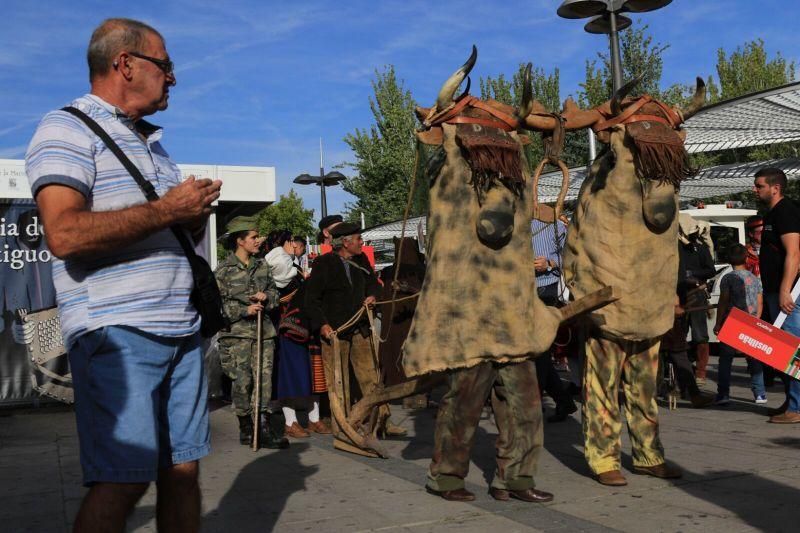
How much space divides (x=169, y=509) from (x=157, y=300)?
2.36 ft

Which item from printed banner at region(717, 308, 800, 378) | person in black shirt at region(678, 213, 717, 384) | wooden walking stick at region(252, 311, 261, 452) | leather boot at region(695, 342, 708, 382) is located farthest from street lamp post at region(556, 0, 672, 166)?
printed banner at region(717, 308, 800, 378)

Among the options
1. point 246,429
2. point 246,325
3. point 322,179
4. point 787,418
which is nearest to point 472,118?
point 246,325

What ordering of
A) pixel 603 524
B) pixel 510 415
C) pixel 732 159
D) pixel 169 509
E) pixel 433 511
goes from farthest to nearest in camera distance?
pixel 732 159
pixel 510 415
pixel 433 511
pixel 603 524
pixel 169 509

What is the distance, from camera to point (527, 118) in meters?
5.32

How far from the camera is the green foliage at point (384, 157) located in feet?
118

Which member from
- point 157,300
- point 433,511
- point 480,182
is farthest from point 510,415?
point 157,300

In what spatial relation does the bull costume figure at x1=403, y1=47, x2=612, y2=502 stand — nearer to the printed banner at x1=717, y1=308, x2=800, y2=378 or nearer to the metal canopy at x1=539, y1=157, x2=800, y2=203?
the printed banner at x1=717, y1=308, x2=800, y2=378

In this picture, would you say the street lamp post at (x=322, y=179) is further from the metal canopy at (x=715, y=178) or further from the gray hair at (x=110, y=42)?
the gray hair at (x=110, y=42)

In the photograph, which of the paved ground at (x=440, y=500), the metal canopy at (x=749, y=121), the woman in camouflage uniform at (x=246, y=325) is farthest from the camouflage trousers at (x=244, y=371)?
the metal canopy at (x=749, y=121)

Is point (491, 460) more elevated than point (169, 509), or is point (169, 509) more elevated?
point (169, 509)

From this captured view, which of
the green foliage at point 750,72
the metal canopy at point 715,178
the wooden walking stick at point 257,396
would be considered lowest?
the wooden walking stick at point 257,396

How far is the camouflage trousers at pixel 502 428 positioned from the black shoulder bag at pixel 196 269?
2.37 meters

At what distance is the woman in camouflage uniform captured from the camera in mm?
7996

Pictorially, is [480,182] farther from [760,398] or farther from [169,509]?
[760,398]
